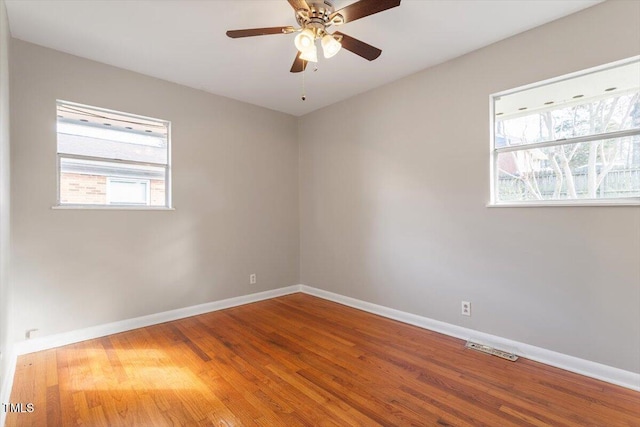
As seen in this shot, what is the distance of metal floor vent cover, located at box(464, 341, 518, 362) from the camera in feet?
8.26

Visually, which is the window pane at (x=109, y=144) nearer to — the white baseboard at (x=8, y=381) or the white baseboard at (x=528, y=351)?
the white baseboard at (x=8, y=381)

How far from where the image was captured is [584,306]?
229cm

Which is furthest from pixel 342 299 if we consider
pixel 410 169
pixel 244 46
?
pixel 244 46

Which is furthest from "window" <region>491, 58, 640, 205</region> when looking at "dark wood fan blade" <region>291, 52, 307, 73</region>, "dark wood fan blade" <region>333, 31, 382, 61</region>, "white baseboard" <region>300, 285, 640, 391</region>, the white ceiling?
"dark wood fan blade" <region>291, 52, 307, 73</region>

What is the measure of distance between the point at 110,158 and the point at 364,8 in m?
2.83

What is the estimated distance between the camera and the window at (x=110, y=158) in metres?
2.92

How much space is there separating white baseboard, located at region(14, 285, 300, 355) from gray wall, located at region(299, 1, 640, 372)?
3.77 ft

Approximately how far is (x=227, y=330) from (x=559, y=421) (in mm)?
2714

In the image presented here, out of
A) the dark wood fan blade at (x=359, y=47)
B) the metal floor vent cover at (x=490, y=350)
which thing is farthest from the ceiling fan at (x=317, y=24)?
the metal floor vent cover at (x=490, y=350)

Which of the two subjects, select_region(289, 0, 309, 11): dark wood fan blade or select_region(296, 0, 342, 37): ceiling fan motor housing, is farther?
select_region(296, 0, 342, 37): ceiling fan motor housing

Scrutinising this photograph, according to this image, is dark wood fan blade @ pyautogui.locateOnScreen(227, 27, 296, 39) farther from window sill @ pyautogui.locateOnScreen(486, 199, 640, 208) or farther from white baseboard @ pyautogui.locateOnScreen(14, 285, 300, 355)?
white baseboard @ pyautogui.locateOnScreen(14, 285, 300, 355)

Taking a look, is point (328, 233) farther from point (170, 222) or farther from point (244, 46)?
point (244, 46)

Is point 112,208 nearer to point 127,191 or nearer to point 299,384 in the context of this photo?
point 127,191

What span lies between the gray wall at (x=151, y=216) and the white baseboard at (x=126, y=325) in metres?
0.06
